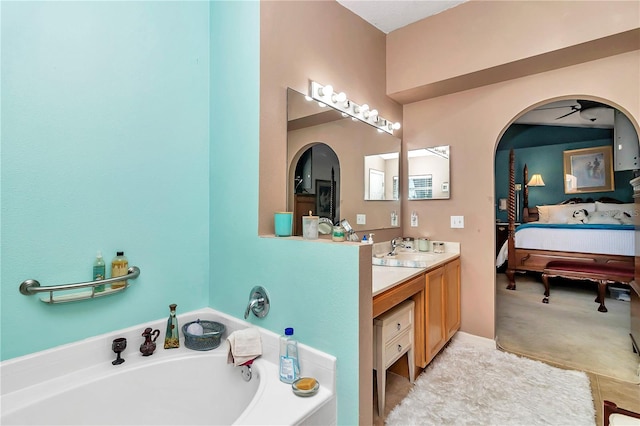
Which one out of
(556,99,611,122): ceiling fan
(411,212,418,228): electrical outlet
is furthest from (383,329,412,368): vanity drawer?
(556,99,611,122): ceiling fan

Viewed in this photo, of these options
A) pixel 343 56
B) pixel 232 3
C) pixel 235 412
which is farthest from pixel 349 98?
pixel 235 412

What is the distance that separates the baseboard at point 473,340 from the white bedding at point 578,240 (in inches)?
100

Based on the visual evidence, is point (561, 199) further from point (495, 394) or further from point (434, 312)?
point (495, 394)

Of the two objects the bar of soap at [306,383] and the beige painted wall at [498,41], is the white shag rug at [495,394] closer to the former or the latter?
the bar of soap at [306,383]

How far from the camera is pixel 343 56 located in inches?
88.8

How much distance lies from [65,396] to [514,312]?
158 inches

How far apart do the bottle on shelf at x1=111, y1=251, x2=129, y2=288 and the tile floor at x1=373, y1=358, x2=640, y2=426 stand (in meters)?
1.56

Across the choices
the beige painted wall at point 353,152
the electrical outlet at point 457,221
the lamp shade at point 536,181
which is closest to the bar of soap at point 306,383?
the beige painted wall at point 353,152

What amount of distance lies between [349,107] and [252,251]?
1.39 meters

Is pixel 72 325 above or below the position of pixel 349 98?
below

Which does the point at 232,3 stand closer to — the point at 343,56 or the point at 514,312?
the point at 343,56

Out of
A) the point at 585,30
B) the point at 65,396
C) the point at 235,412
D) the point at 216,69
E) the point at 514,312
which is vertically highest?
the point at 585,30

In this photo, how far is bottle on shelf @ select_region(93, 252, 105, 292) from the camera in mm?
1379

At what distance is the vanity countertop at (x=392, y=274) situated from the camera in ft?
4.98
